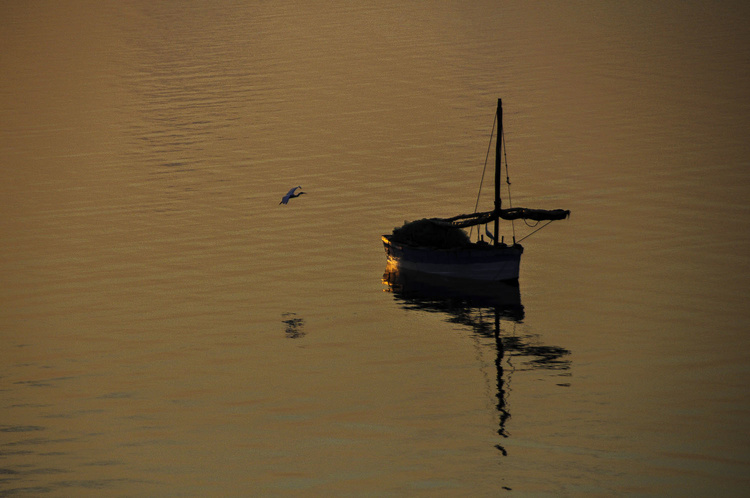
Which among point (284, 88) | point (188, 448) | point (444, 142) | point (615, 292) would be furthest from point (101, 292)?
point (284, 88)

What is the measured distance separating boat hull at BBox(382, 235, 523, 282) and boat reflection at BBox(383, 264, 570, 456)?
1.86 ft

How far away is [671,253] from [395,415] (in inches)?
1270

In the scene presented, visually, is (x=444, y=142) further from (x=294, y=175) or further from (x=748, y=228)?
(x=748, y=228)

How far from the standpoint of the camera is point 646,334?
57.5m

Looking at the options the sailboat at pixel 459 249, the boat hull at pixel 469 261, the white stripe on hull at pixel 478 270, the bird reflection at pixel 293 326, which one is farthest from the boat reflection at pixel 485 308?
the bird reflection at pixel 293 326

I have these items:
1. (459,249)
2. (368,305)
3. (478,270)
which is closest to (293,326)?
(368,305)

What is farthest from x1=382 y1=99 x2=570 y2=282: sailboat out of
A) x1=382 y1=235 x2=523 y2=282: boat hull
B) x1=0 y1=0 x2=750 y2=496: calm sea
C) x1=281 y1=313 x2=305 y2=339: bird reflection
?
x1=281 y1=313 x2=305 y2=339: bird reflection

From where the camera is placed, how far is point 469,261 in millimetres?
66375

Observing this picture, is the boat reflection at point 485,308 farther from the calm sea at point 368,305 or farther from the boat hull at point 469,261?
the boat hull at point 469,261

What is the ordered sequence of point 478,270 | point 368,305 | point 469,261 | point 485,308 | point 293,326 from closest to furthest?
point 293,326 → point 485,308 → point 368,305 → point 469,261 → point 478,270

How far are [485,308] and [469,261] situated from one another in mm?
4214

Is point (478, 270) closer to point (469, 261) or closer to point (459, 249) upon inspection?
point (469, 261)

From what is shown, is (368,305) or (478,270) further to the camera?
(478,270)

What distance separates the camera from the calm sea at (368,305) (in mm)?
43031
